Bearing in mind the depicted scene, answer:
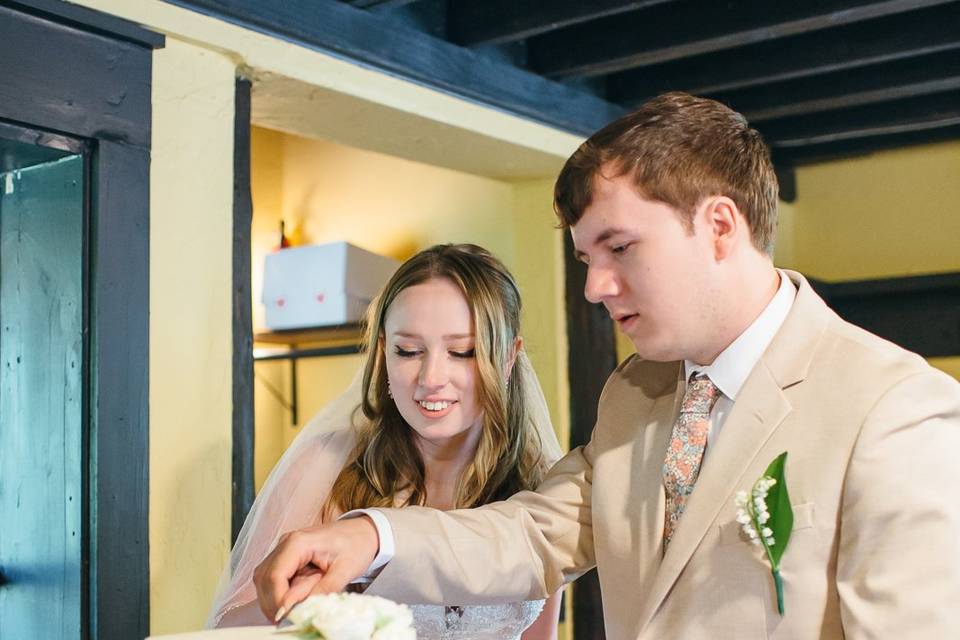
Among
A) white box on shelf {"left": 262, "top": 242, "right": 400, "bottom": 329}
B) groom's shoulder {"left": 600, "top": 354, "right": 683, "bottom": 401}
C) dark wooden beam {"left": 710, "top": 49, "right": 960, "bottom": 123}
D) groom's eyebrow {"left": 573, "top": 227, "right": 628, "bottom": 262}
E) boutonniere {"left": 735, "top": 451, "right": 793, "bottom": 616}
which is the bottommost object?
boutonniere {"left": 735, "top": 451, "right": 793, "bottom": 616}

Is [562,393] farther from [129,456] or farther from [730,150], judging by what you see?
[730,150]

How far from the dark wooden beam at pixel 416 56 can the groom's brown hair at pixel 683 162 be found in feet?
4.52

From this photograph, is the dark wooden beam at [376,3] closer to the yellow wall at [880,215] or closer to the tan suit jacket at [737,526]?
the tan suit jacket at [737,526]

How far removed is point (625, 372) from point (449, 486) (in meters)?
0.63

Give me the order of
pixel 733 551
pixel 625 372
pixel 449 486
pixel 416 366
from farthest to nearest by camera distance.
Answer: pixel 449 486, pixel 416 366, pixel 625 372, pixel 733 551

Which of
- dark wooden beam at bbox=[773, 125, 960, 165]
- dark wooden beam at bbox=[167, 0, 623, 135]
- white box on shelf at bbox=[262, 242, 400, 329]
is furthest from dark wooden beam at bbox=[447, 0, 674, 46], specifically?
dark wooden beam at bbox=[773, 125, 960, 165]

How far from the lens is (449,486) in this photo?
7.73 ft

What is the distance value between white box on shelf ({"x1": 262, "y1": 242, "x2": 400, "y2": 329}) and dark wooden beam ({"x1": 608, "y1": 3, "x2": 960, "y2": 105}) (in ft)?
4.02

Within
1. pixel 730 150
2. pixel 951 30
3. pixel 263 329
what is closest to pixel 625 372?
pixel 730 150

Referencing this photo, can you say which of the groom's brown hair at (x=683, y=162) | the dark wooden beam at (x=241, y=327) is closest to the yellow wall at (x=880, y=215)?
the dark wooden beam at (x=241, y=327)

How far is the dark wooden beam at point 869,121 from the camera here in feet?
13.3

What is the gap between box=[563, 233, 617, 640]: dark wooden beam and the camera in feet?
13.7

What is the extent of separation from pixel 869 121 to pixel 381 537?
3261mm

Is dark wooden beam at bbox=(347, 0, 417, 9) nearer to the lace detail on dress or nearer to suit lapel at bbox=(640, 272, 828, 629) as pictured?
the lace detail on dress
